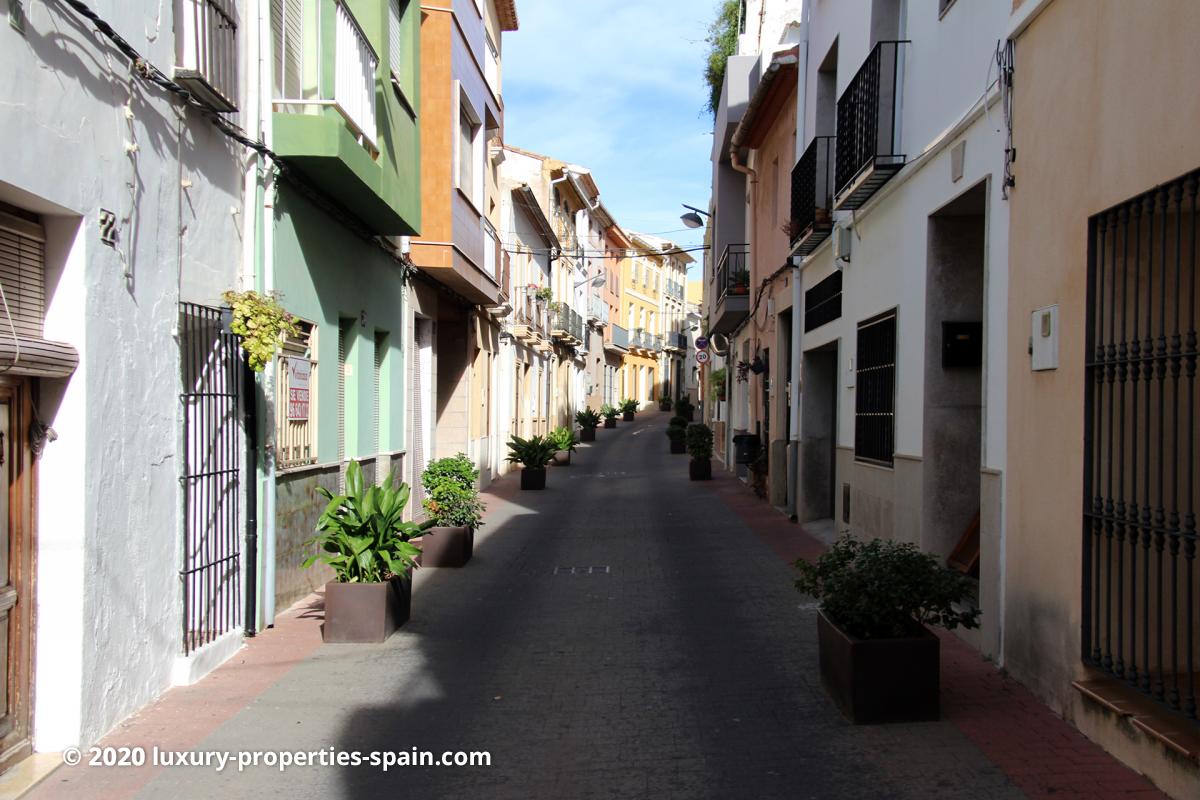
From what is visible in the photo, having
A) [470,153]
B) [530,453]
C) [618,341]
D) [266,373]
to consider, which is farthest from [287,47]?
[618,341]

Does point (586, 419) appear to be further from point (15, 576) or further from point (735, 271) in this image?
point (15, 576)

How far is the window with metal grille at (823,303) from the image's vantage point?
12.4 meters

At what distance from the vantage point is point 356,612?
7406 millimetres

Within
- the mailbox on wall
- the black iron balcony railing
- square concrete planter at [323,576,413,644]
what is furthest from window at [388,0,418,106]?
the black iron balcony railing

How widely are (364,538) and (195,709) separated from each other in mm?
1989

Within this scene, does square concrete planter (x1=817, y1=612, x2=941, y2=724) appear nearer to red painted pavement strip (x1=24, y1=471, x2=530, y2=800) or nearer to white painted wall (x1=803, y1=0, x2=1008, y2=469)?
white painted wall (x1=803, y1=0, x2=1008, y2=469)

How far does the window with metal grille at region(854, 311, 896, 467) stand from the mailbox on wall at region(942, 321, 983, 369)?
1256 mm

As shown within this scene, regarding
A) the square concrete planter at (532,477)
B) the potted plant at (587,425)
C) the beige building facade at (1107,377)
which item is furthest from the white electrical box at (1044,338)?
the potted plant at (587,425)

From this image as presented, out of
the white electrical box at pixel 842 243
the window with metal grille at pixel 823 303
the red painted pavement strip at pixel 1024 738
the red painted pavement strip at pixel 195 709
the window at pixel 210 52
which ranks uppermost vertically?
the window at pixel 210 52

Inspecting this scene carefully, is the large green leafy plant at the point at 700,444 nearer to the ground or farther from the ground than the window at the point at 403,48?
nearer to the ground

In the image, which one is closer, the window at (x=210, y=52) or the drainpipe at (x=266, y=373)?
the window at (x=210, y=52)

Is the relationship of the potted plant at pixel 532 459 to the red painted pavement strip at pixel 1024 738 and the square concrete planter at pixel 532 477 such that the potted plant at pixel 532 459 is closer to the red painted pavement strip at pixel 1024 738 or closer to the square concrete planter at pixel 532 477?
the square concrete planter at pixel 532 477

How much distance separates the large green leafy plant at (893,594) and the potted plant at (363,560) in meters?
3.43

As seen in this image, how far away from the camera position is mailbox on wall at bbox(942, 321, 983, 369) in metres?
8.23
